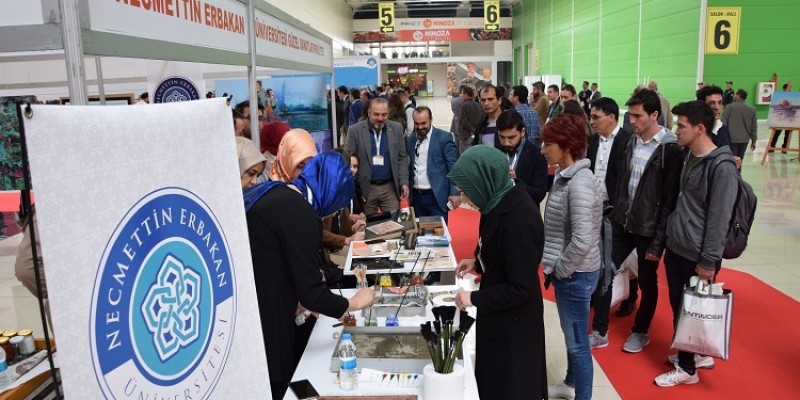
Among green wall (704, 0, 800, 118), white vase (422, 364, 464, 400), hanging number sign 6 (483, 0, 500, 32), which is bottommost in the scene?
white vase (422, 364, 464, 400)

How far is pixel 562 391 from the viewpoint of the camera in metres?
3.09

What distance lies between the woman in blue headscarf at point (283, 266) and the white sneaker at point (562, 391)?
1.60 metres

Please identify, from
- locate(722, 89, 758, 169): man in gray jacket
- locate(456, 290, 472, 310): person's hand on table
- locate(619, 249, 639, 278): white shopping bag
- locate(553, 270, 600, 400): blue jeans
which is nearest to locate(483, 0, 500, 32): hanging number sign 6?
locate(722, 89, 758, 169): man in gray jacket

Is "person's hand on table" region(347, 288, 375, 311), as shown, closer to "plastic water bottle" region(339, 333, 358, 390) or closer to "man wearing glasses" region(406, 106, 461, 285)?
"plastic water bottle" region(339, 333, 358, 390)

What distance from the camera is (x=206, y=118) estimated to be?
1.11m

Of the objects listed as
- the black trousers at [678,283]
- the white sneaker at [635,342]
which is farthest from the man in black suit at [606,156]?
the black trousers at [678,283]

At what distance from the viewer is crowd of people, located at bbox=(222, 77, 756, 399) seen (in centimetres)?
192

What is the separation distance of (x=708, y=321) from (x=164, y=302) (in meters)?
2.76

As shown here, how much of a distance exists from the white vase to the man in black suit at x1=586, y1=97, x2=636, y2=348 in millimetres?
2183

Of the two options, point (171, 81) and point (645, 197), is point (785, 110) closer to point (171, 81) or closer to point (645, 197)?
point (645, 197)

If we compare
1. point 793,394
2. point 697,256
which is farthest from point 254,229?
point 793,394

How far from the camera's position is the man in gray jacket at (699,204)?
2.80m

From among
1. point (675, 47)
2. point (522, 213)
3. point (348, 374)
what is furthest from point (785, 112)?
point (348, 374)

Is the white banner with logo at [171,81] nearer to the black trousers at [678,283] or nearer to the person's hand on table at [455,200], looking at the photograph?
the person's hand on table at [455,200]
